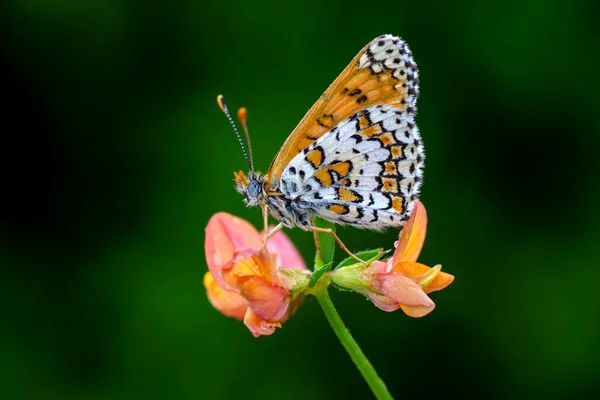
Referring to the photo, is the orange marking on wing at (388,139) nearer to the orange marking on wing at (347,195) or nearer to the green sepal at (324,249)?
the orange marking on wing at (347,195)

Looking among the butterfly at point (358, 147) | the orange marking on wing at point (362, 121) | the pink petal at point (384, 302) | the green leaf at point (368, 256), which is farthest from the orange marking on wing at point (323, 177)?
the pink petal at point (384, 302)

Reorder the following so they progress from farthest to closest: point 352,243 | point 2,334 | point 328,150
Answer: point 2,334
point 352,243
point 328,150

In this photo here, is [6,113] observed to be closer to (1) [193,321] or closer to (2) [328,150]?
(1) [193,321]

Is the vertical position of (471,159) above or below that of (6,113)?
below

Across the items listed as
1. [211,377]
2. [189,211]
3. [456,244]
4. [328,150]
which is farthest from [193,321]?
[328,150]

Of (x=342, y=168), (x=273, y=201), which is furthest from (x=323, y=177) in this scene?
(x=273, y=201)

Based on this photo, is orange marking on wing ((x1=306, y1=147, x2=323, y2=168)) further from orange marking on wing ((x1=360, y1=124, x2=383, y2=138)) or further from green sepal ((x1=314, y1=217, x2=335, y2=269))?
green sepal ((x1=314, y1=217, x2=335, y2=269))
